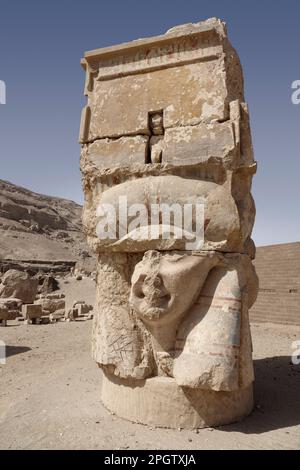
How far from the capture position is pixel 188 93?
4.04 meters

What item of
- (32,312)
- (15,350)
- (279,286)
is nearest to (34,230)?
(32,312)

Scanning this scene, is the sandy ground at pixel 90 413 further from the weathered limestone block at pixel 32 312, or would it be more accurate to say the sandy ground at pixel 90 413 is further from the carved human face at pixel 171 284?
the weathered limestone block at pixel 32 312

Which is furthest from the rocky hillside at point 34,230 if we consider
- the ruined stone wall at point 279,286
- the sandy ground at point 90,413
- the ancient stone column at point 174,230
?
the ancient stone column at point 174,230

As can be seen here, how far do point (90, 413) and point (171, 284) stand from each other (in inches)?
62.0

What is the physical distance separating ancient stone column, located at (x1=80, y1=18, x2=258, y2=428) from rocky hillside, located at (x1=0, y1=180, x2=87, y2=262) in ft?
84.2

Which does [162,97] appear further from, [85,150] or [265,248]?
[265,248]

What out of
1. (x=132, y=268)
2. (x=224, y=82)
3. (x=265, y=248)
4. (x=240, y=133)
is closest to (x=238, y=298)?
(x=132, y=268)

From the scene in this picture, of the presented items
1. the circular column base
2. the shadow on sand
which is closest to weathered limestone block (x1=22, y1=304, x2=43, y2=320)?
the shadow on sand

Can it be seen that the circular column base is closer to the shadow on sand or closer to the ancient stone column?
the ancient stone column

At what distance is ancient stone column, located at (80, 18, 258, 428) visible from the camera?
358cm

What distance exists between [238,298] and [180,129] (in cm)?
174

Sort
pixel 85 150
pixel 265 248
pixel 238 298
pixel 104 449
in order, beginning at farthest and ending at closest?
pixel 265 248 → pixel 85 150 → pixel 238 298 → pixel 104 449

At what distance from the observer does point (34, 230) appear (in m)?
40.2

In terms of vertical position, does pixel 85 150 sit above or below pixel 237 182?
above
